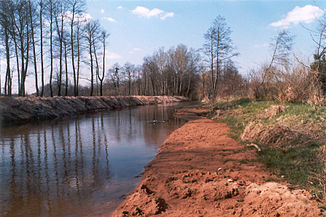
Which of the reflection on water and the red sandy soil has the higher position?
the red sandy soil

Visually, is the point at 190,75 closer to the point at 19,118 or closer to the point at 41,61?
the point at 41,61

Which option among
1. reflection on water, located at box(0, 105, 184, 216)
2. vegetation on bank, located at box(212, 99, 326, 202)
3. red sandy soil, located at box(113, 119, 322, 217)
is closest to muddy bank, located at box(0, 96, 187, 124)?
reflection on water, located at box(0, 105, 184, 216)

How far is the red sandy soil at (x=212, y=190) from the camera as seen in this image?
278cm

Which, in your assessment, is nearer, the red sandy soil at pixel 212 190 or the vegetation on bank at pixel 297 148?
the red sandy soil at pixel 212 190

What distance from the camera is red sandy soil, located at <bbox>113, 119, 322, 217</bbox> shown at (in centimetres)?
278

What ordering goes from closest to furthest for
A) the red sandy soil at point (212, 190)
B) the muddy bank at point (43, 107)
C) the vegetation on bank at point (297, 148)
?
the red sandy soil at point (212, 190)
the vegetation on bank at point (297, 148)
the muddy bank at point (43, 107)

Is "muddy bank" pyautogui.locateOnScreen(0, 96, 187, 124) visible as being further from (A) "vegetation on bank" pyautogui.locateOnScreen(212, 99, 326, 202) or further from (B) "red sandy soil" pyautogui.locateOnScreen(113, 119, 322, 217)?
(A) "vegetation on bank" pyautogui.locateOnScreen(212, 99, 326, 202)

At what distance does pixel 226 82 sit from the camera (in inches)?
904

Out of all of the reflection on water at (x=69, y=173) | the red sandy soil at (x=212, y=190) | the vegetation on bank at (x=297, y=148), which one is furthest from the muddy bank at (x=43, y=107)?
the vegetation on bank at (x=297, y=148)

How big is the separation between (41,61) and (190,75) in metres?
41.0

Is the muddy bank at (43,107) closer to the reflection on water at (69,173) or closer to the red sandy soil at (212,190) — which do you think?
the reflection on water at (69,173)

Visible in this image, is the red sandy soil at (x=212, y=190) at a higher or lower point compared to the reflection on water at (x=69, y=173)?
higher

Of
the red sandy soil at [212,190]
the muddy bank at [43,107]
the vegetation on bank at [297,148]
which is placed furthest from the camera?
the muddy bank at [43,107]

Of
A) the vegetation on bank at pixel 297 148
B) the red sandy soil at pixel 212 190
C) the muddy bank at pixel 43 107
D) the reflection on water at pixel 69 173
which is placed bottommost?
the reflection on water at pixel 69 173
